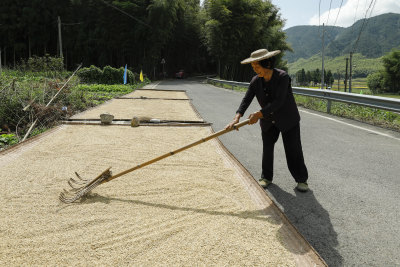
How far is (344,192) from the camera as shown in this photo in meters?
3.22

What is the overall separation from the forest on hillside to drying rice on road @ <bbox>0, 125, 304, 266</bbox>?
2665 cm

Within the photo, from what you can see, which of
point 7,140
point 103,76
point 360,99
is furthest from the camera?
point 103,76

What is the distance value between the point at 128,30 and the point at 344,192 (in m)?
32.6

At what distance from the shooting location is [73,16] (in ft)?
113

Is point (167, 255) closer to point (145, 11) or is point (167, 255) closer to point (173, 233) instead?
point (173, 233)

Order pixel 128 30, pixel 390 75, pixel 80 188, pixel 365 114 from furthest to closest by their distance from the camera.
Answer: pixel 390 75 < pixel 128 30 < pixel 365 114 < pixel 80 188

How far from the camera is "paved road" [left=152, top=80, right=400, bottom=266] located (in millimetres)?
2246

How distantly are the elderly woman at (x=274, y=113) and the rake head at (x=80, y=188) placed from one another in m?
1.37

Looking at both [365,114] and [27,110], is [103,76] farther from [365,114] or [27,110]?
[365,114]

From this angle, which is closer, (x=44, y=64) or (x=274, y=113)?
(x=274, y=113)

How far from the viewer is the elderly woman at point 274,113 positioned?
307 cm

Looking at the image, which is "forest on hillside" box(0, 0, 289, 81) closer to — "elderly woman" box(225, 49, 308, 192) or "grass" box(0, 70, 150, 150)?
"grass" box(0, 70, 150, 150)

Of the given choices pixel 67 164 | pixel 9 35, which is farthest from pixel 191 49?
pixel 67 164

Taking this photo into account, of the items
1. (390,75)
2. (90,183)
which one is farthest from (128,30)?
(390,75)
